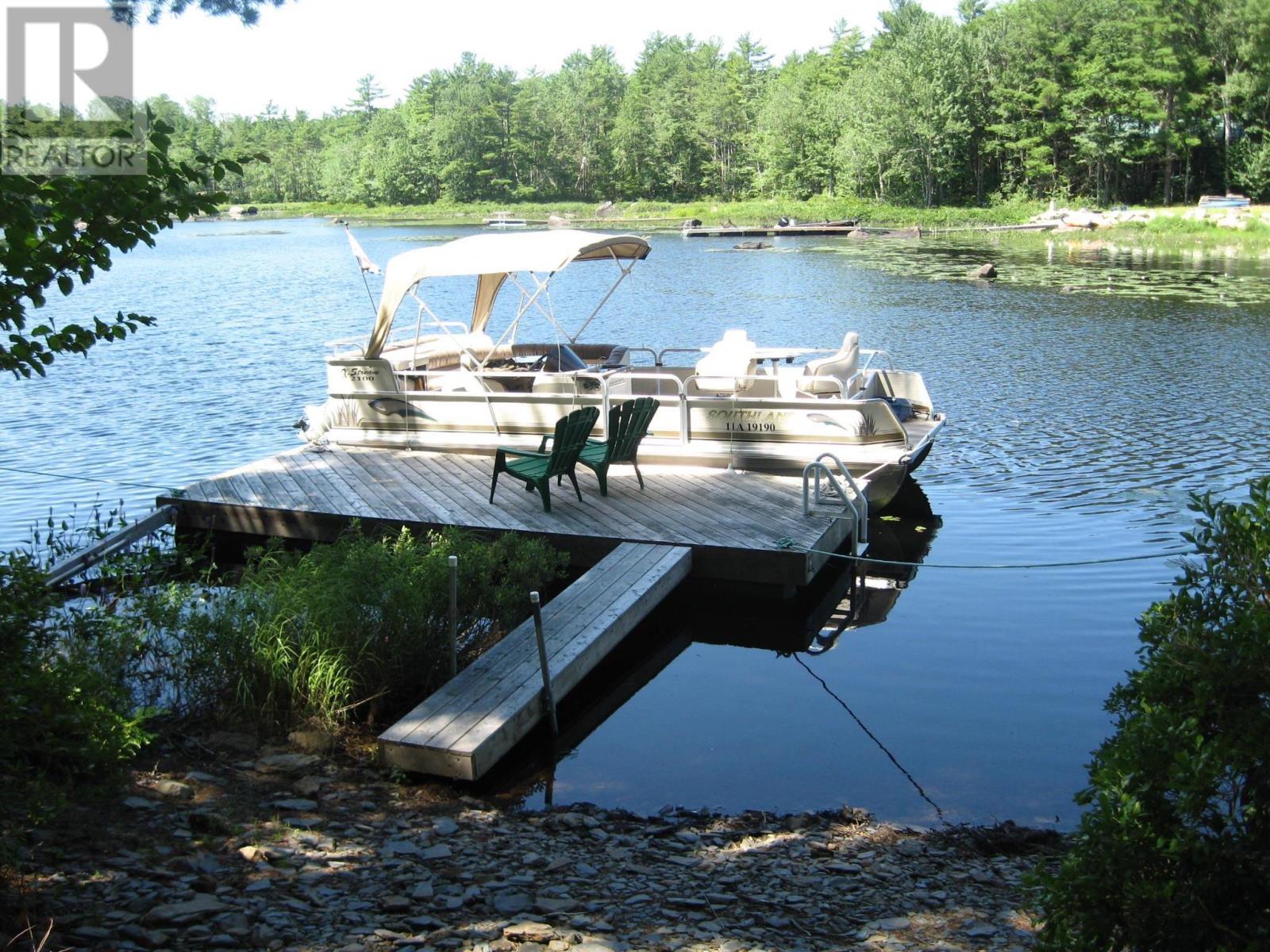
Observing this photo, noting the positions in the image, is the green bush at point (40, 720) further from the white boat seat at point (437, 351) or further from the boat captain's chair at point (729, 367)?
the white boat seat at point (437, 351)

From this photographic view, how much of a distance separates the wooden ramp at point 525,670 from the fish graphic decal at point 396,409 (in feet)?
14.4

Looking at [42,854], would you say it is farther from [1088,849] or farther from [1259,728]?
[1259,728]

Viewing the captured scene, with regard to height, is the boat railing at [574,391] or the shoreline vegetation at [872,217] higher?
the shoreline vegetation at [872,217]

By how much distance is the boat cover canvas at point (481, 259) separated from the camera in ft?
41.9

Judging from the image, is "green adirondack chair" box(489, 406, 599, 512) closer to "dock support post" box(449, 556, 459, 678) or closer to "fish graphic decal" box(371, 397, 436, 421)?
"fish graphic decal" box(371, 397, 436, 421)

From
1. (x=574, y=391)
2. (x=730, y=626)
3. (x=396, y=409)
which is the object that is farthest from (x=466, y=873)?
(x=396, y=409)

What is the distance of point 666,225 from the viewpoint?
3036 inches

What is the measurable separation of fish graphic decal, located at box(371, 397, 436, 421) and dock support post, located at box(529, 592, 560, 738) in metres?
6.46

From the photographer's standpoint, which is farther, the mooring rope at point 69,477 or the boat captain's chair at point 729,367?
the mooring rope at point 69,477

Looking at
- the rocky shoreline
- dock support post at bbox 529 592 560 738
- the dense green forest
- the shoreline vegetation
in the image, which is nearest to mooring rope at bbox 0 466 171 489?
dock support post at bbox 529 592 560 738

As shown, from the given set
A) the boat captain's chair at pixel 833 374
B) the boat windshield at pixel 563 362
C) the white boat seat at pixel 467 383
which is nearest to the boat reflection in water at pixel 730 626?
the boat captain's chair at pixel 833 374

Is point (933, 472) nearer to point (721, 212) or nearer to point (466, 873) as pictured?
point (466, 873)

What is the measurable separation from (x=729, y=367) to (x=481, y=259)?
3081 mm

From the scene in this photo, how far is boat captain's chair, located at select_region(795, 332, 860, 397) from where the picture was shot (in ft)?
40.9
